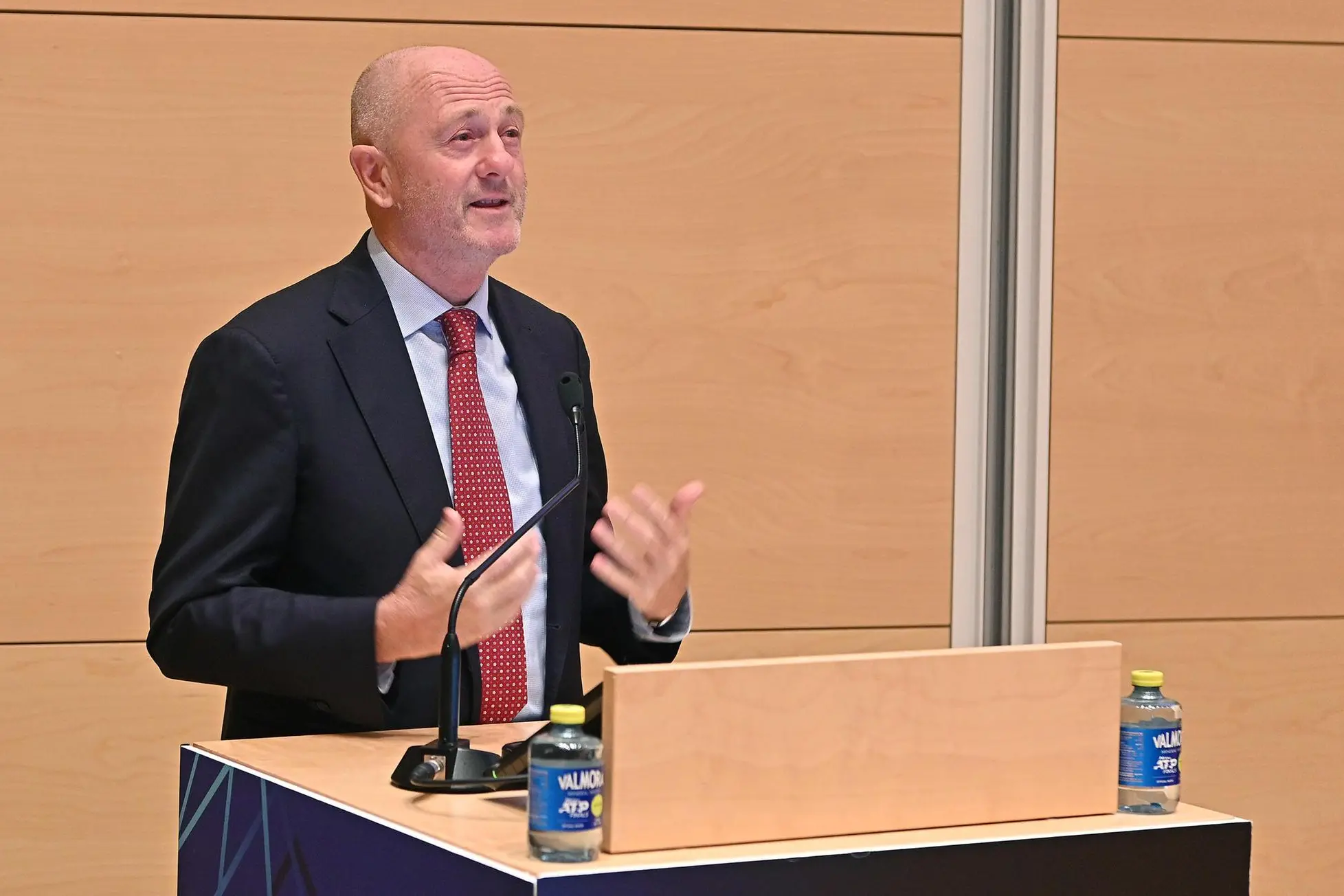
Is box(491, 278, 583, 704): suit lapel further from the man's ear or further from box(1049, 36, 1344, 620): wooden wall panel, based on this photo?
box(1049, 36, 1344, 620): wooden wall panel

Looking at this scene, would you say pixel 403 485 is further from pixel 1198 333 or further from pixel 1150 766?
pixel 1198 333

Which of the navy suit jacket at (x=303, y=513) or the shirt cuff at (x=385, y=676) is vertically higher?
the navy suit jacket at (x=303, y=513)

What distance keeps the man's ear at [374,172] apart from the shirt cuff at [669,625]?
2.24 ft

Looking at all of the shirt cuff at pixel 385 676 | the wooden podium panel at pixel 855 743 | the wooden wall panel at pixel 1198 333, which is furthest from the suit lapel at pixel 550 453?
the wooden wall panel at pixel 1198 333

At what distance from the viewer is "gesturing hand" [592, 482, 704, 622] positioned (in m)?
1.98

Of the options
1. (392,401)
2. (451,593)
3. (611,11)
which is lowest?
(451,593)

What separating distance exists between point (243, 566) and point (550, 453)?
0.45 m

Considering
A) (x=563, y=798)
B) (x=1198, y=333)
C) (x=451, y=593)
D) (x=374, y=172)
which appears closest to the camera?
(x=563, y=798)

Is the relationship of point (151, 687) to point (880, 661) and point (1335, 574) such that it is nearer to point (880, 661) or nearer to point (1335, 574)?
point (880, 661)

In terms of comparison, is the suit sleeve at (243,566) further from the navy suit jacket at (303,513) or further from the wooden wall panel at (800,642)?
the wooden wall panel at (800,642)

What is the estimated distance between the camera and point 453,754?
164 cm

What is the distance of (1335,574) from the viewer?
3.73 meters

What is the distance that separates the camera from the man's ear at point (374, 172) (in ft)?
7.64

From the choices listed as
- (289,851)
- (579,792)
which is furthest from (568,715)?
(289,851)
